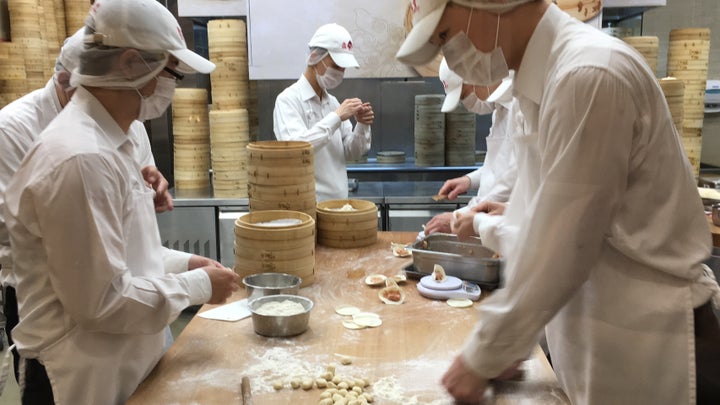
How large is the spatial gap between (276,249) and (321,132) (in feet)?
5.50

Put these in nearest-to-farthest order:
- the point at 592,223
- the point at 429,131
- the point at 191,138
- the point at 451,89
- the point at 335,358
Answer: the point at 592,223 < the point at 335,358 < the point at 451,89 < the point at 191,138 < the point at 429,131

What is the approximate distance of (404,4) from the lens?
432 centimetres

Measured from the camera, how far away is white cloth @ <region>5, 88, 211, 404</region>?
139 cm

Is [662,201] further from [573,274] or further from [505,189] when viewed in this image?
[505,189]

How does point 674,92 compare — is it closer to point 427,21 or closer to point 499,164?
point 499,164

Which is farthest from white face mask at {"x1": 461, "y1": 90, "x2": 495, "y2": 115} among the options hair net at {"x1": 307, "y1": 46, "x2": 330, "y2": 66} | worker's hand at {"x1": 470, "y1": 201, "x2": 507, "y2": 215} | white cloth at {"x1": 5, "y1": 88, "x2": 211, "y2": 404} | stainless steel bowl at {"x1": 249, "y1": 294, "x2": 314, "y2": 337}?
white cloth at {"x1": 5, "y1": 88, "x2": 211, "y2": 404}

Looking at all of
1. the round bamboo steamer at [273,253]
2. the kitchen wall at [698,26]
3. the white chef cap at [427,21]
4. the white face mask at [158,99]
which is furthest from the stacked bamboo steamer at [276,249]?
the kitchen wall at [698,26]

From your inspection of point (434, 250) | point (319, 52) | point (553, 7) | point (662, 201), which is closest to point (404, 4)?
point (319, 52)

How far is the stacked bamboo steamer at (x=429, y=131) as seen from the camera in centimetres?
448

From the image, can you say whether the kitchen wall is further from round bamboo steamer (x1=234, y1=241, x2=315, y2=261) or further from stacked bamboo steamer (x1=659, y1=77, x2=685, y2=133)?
round bamboo steamer (x1=234, y1=241, x2=315, y2=261)

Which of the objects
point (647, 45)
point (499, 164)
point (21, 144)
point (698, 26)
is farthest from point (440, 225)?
point (698, 26)

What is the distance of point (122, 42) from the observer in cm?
155

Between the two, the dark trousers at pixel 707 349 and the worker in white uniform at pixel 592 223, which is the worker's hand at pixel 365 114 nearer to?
the worker in white uniform at pixel 592 223

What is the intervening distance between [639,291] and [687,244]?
14 centimetres
